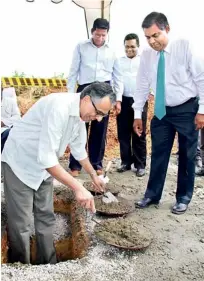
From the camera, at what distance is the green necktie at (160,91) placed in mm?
4211

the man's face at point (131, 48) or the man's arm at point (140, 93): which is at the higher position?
the man's face at point (131, 48)

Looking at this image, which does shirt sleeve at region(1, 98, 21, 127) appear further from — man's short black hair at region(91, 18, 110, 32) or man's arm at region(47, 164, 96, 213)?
man's arm at region(47, 164, 96, 213)

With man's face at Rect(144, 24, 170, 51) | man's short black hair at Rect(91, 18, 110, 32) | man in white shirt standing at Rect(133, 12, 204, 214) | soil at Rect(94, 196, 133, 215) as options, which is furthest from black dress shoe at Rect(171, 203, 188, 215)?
man's short black hair at Rect(91, 18, 110, 32)

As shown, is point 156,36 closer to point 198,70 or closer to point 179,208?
point 198,70

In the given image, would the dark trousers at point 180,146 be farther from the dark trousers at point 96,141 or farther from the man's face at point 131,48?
the man's face at point 131,48

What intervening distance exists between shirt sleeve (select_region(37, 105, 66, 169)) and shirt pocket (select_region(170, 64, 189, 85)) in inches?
66.0

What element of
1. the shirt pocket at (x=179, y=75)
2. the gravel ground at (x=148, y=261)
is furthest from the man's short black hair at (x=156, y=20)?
the gravel ground at (x=148, y=261)

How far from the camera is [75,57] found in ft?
18.1

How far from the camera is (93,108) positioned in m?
2.92

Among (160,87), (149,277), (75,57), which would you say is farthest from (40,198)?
(75,57)

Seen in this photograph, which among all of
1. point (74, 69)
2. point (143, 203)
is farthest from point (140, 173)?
point (74, 69)

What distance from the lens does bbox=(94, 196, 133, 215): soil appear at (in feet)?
13.6

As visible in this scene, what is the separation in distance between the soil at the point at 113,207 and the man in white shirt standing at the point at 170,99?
33 centimetres

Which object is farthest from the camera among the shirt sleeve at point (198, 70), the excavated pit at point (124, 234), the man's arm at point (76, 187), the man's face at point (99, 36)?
the man's face at point (99, 36)
